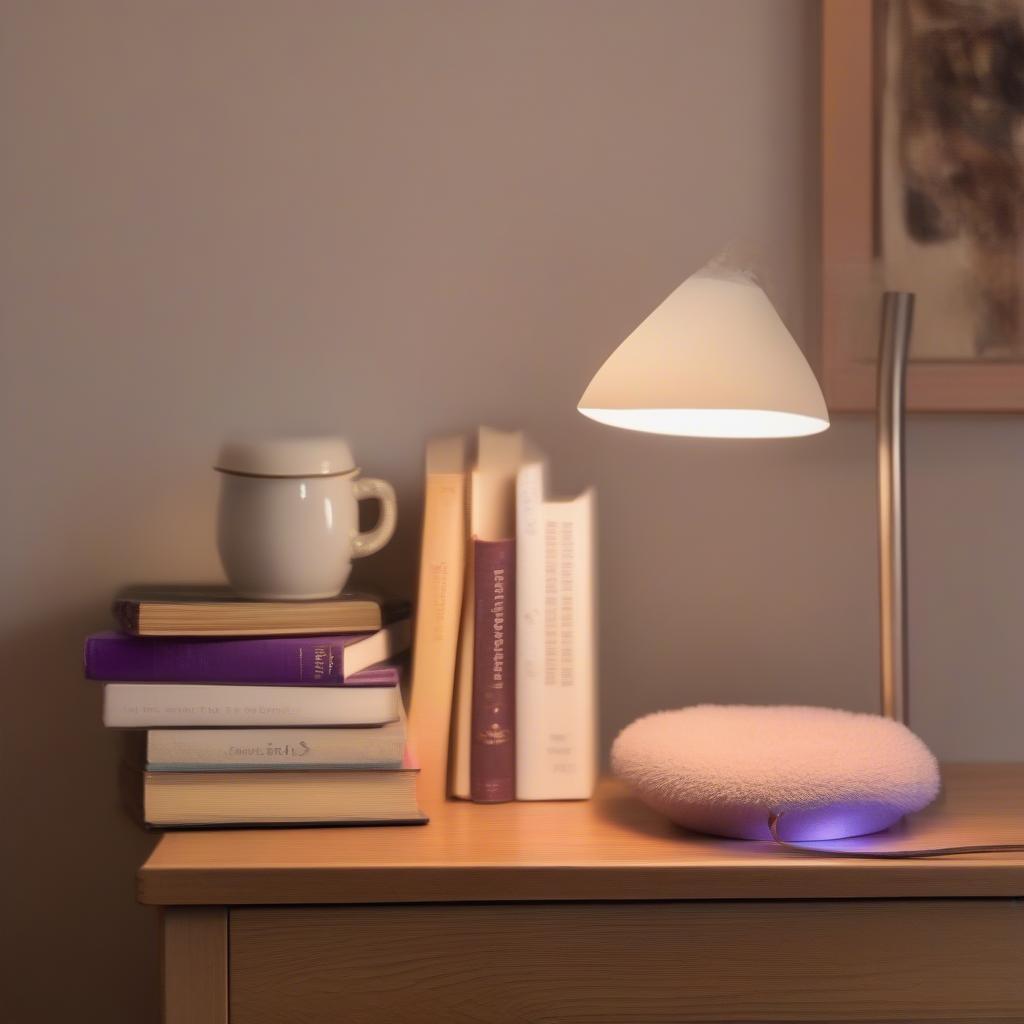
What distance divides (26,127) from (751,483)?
31.2 inches

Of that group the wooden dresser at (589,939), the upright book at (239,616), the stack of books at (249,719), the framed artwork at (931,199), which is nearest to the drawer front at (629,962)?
the wooden dresser at (589,939)

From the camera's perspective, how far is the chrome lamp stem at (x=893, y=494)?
40.8 inches

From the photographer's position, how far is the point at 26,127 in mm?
1177

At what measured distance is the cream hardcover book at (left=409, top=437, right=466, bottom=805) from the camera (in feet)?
3.35

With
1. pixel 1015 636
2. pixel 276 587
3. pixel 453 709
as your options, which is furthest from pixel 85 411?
pixel 1015 636

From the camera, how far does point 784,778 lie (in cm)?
87

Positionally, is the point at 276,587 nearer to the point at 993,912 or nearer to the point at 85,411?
the point at 85,411

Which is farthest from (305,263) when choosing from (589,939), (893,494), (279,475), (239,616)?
(589,939)

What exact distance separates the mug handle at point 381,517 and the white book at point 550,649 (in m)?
0.14

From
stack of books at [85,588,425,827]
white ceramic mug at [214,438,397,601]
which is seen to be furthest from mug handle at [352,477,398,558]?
stack of books at [85,588,425,827]

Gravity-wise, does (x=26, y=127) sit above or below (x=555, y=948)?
above

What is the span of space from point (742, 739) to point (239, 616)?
16.1 inches

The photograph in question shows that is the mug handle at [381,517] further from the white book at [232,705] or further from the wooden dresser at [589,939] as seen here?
the wooden dresser at [589,939]

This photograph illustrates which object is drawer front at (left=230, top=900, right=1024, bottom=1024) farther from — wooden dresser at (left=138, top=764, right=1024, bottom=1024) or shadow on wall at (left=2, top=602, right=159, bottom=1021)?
shadow on wall at (left=2, top=602, right=159, bottom=1021)
